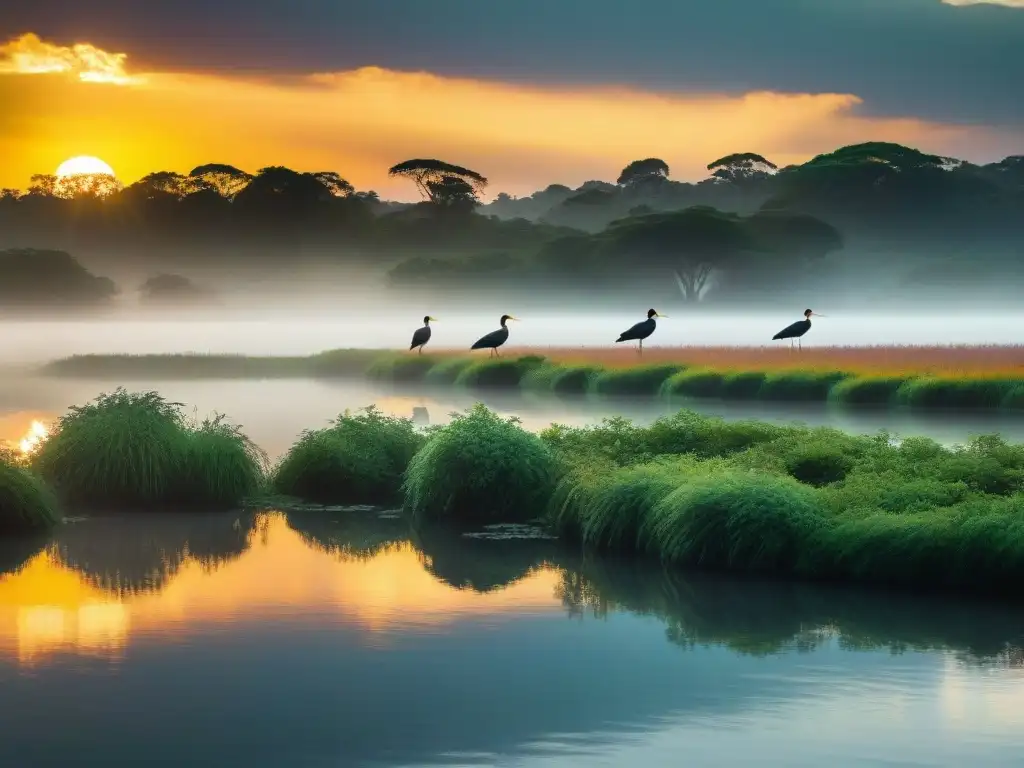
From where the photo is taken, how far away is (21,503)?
58.9 feet

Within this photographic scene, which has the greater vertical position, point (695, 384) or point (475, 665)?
point (695, 384)

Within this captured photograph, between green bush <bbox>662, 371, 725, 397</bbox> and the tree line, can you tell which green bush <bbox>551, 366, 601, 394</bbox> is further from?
the tree line

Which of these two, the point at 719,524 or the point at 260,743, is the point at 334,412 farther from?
the point at 260,743

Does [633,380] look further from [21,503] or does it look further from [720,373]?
[21,503]

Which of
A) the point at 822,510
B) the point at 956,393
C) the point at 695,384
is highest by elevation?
the point at 695,384

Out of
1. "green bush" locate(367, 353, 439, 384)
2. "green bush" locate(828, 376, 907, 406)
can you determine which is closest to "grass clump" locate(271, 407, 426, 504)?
"green bush" locate(828, 376, 907, 406)

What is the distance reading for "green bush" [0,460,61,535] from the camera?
1795 cm

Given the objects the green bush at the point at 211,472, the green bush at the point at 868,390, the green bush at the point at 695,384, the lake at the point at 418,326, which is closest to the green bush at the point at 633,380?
the green bush at the point at 695,384

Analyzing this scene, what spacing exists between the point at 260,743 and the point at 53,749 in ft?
4.07

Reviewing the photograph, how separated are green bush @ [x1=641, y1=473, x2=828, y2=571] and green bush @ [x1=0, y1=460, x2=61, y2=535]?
705cm

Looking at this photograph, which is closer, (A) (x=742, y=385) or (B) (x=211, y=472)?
(B) (x=211, y=472)

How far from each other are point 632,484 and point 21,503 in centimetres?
679

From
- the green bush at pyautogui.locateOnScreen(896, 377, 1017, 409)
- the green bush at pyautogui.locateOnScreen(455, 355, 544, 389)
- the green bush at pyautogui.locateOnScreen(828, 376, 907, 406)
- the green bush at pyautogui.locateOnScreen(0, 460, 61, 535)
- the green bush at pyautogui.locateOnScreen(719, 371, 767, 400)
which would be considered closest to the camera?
the green bush at pyautogui.locateOnScreen(0, 460, 61, 535)

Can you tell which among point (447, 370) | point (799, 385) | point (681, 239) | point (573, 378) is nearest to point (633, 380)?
point (573, 378)
